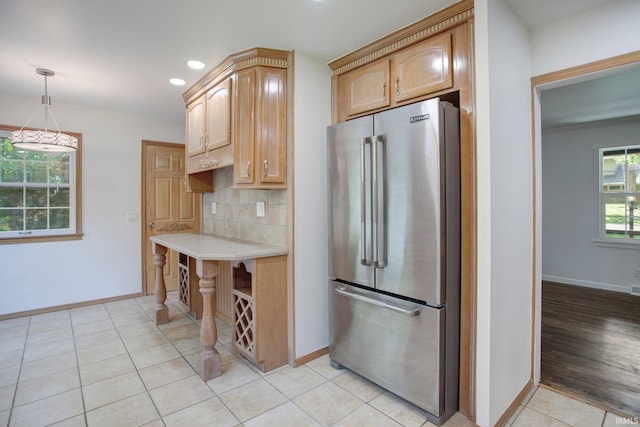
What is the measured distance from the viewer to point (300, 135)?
2.46m

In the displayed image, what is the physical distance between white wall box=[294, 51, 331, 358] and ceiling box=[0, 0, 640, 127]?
212 millimetres

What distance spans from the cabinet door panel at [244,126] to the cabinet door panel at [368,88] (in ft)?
2.49

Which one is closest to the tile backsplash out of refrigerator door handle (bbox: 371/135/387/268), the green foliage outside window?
refrigerator door handle (bbox: 371/135/387/268)

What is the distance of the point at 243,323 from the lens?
2.54 m

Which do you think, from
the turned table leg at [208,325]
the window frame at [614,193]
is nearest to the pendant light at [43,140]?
the turned table leg at [208,325]

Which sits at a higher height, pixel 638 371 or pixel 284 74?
pixel 284 74

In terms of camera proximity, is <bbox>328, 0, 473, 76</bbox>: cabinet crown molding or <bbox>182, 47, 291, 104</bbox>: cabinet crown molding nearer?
<bbox>328, 0, 473, 76</bbox>: cabinet crown molding

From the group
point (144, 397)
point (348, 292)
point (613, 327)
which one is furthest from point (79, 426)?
point (613, 327)

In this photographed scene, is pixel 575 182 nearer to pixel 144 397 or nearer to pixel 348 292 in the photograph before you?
pixel 348 292

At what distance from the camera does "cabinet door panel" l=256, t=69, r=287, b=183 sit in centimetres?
241

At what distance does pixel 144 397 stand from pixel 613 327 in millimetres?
4313

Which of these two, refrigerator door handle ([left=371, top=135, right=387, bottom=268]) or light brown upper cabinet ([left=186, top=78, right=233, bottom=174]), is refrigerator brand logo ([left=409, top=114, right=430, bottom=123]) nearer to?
refrigerator door handle ([left=371, top=135, right=387, bottom=268])

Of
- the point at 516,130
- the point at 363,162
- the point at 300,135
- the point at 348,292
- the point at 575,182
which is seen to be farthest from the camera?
the point at 575,182

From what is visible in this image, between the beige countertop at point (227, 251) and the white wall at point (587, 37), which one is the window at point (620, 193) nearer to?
the white wall at point (587, 37)
